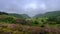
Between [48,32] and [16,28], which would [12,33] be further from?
[48,32]

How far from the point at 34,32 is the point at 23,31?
246 cm

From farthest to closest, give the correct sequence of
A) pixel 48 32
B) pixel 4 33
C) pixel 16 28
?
pixel 16 28 → pixel 48 32 → pixel 4 33

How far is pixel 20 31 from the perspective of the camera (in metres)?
26.9

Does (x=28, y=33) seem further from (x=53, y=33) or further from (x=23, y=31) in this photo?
(x=53, y=33)

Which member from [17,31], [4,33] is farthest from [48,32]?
[4,33]

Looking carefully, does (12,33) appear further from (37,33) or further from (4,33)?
(37,33)

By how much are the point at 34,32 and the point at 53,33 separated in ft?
11.4

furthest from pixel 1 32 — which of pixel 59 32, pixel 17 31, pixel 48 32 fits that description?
pixel 59 32

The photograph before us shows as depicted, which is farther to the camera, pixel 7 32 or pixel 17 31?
pixel 17 31

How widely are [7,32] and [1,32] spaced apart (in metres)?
1.12

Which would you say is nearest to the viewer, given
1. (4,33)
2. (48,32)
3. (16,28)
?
(4,33)

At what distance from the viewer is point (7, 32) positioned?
24703mm

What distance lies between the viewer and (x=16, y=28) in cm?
2841

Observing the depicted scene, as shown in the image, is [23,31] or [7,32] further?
[23,31]
